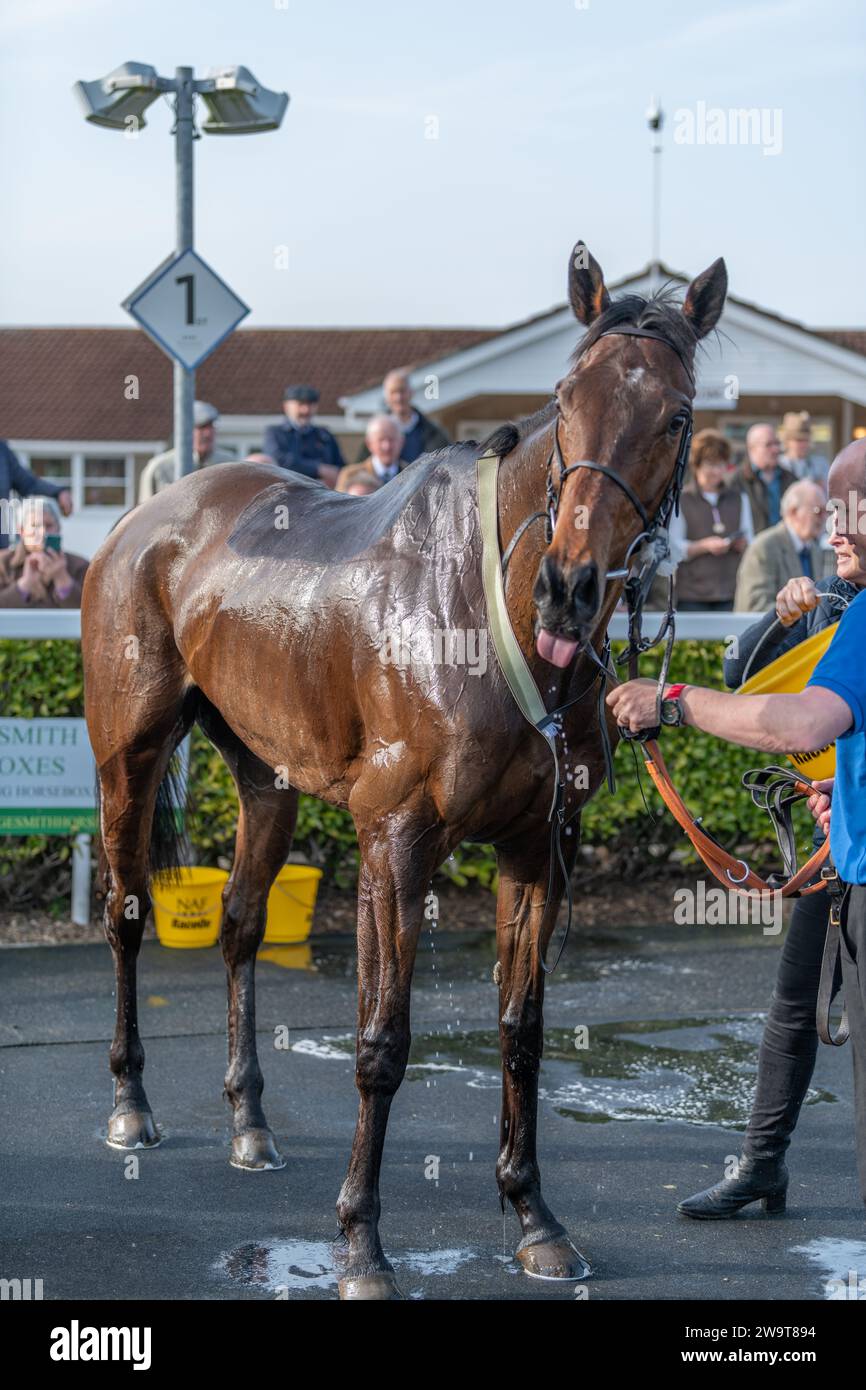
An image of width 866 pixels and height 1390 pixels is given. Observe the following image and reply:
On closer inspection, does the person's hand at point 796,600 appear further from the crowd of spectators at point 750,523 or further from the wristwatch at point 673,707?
the crowd of spectators at point 750,523

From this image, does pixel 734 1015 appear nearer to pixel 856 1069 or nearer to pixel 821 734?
pixel 856 1069

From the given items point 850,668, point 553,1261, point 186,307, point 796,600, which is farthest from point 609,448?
point 186,307

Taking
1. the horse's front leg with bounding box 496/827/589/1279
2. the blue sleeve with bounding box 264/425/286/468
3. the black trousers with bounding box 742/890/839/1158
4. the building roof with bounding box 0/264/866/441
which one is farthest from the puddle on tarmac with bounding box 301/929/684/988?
the building roof with bounding box 0/264/866/441

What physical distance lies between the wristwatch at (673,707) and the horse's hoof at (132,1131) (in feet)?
8.81

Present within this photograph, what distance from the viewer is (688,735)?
A: 870 cm

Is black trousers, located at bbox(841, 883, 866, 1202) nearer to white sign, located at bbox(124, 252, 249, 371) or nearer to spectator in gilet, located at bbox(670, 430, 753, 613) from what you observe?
white sign, located at bbox(124, 252, 249, 371)

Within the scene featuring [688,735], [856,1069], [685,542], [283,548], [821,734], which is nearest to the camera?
[821,734]

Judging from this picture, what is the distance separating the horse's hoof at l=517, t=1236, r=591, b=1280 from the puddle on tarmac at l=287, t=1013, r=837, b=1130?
1.26 metres

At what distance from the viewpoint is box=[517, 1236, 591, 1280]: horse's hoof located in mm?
4227

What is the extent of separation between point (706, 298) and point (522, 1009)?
6.67 ft

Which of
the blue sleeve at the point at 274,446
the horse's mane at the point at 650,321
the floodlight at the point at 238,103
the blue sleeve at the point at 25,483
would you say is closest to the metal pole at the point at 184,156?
the floodlight at the point at 238,103

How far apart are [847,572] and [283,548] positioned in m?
2.00
